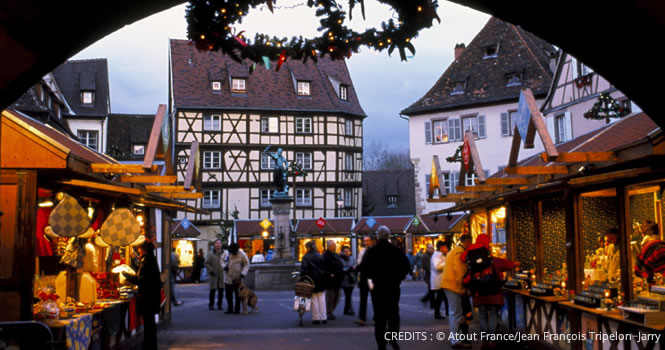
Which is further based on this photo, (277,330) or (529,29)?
(277,330)

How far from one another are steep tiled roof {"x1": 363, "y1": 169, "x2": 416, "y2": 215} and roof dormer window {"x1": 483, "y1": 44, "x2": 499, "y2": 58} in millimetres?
15202

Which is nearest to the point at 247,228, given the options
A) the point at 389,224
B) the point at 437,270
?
the point at 389,224

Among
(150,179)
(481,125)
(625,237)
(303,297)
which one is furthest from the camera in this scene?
(481,125)

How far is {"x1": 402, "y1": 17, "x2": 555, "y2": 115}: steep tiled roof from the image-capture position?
129ft

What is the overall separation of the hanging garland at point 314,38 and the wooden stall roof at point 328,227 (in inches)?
1509

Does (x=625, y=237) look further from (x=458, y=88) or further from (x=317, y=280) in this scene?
(x=458, y=88)

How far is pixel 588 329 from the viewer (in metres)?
8.99

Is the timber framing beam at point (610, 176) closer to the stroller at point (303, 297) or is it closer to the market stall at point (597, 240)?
the market stall at point (597, 240)

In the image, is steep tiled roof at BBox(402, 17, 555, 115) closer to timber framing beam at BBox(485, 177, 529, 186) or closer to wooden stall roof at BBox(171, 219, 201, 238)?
wooden stall roof at BBox(171, 219, 201, 238)

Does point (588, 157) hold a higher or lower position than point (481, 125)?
lower

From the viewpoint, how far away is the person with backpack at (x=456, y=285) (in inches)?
442

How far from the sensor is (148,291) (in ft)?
34.4

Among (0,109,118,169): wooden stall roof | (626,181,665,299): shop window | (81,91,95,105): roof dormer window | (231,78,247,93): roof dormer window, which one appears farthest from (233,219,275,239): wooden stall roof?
(0,109,118,169): wooden stall roof

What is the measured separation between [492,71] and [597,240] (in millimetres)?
31197
